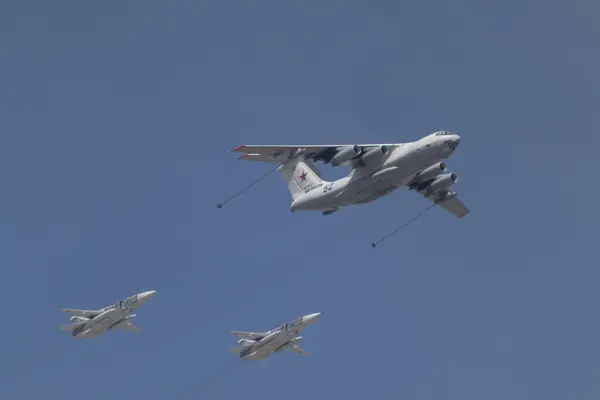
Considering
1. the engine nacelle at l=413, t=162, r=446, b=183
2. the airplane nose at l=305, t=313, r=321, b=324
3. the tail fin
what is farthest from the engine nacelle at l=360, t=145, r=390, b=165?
the airplane nose at l=305, t=313, r=321, b=324

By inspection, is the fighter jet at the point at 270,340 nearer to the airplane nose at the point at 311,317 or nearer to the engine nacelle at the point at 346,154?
the airplane nose at the point at 311,317

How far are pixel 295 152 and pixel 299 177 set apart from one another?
2205mm

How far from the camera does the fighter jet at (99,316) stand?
69062 millimetres

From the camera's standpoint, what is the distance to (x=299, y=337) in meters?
69.6

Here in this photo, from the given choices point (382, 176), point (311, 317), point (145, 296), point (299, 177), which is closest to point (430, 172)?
point (382, 176)

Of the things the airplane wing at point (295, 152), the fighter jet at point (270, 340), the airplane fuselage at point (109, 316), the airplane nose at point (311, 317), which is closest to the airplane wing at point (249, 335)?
the fighter jet at point (270, 340)

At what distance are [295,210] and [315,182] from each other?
1.72 meters

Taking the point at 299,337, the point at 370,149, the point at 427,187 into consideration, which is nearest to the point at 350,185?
the point at 370,149

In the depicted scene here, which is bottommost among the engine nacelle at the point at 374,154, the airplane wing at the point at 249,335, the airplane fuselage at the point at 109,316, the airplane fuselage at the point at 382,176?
the airplane wing at the point at 249,335

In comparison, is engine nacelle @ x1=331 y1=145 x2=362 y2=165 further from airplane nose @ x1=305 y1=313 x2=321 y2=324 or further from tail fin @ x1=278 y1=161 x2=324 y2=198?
airplane nose @ x1=305 y1=313 x2=321 y2=324

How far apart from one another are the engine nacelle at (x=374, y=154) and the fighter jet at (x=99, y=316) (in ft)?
52.6

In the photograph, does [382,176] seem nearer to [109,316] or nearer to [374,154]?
[374,154]

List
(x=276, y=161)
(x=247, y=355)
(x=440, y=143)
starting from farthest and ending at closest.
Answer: (x=247, y=355) → (x=276, y=161) → (x=440, y=143)

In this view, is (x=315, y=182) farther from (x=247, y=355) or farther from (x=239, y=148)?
(x=247, y=355)
